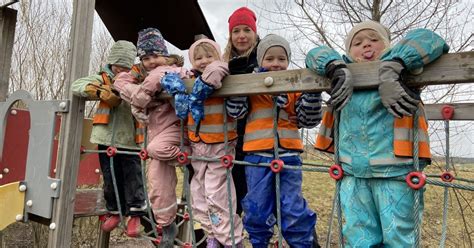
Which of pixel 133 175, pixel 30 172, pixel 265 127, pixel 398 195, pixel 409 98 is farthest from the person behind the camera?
pixel 133 175

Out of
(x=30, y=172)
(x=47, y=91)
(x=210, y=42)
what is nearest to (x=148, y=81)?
(x=210, y=42)

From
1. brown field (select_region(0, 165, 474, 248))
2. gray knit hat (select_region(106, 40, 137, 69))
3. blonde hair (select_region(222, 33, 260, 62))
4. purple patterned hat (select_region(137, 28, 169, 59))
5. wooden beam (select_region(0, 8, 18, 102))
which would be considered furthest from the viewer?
brown field (select_region(0, 165, 474, 248))

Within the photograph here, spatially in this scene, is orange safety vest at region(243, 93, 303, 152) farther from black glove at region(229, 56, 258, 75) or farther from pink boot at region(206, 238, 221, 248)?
pink boot at region(206, 238, 221, 248)

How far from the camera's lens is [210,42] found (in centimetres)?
230

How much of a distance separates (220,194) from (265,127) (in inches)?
16.1

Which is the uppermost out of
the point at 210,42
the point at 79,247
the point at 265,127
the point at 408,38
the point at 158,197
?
the point at 210,42

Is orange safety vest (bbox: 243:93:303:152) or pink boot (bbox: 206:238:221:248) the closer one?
orange safety vest (bbox: 243:93:303:152)

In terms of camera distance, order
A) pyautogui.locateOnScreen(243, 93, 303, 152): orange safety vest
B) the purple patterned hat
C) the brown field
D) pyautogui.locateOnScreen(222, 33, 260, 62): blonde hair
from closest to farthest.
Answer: pyautogui.locateOnScreen(243, 93, 303, 152): orange safety vest → pyautogui.locateOnScreen(222, 33, 260, 62): blonde hair → the purple patterned hat → the brown field

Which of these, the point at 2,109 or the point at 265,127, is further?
the point at 2,109

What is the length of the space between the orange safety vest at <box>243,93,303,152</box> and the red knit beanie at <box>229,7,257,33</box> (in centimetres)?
58

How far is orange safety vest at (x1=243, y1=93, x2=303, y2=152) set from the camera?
194 centimetres

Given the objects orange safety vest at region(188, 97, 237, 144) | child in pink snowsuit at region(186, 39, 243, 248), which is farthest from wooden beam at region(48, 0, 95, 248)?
orange safety vest at region(188, 97, 237, 144)

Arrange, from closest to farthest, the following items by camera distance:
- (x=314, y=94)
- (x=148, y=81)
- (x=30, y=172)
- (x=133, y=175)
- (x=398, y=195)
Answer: (x=398, y=195) → (x=314, y=94) → (x=148, y=81) → (x=30, y=172) → (x=133, y=175)

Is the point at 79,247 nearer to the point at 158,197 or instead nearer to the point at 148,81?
the point at 158,197
